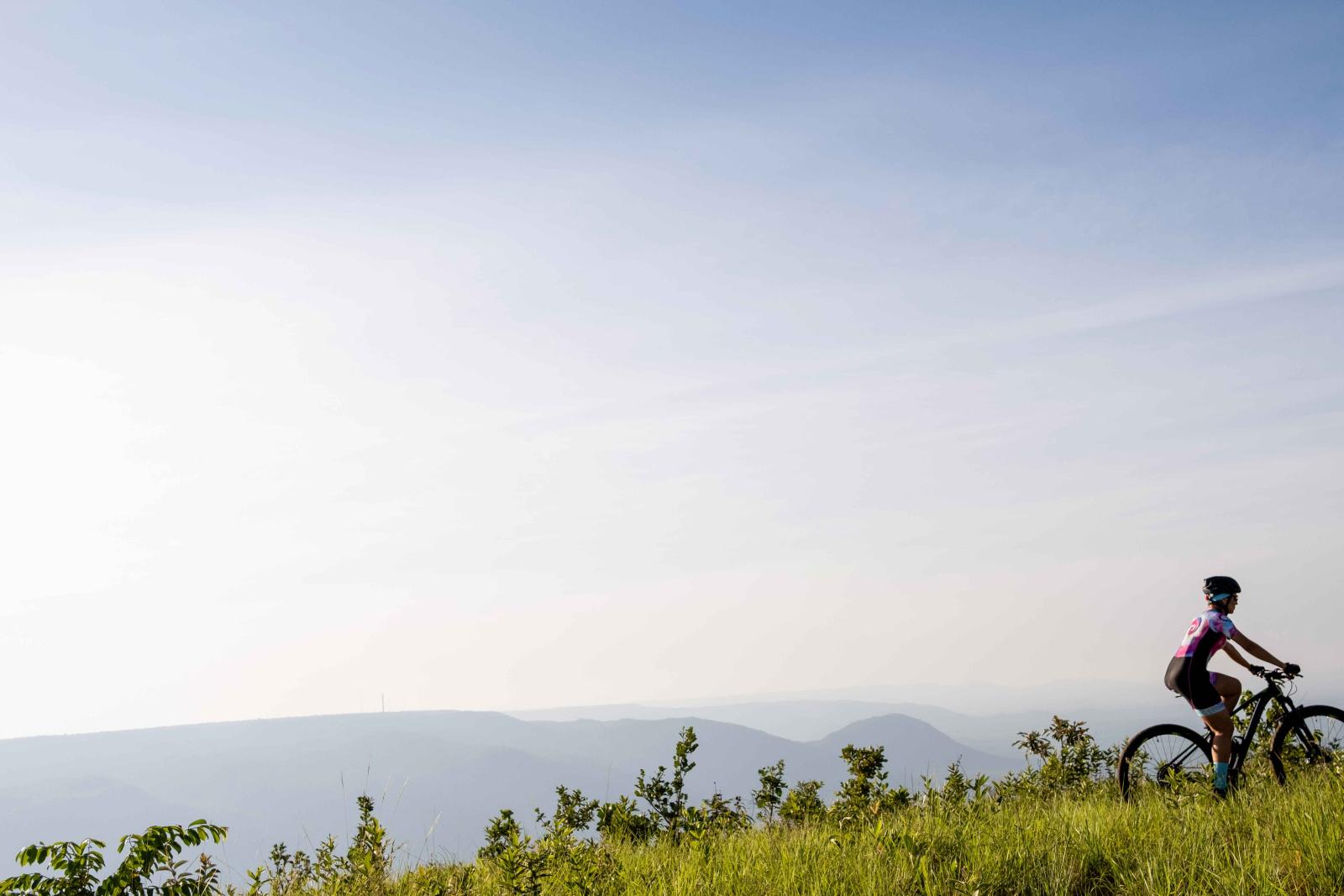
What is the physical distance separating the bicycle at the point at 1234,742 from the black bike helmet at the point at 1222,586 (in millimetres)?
902

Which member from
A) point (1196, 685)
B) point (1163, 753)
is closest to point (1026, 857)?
point (1196, 685)

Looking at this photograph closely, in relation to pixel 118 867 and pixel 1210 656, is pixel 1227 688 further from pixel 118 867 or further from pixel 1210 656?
pixel 118 867

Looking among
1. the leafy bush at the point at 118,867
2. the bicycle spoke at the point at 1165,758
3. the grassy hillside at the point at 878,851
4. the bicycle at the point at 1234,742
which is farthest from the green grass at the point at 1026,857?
the leafy bush at the point at 118,867

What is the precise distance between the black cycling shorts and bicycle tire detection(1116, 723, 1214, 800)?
0.35m

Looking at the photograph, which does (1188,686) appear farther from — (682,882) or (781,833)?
(682,882)

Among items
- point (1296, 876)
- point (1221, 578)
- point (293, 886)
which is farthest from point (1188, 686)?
point (293, 886)

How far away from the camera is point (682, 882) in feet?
20.9

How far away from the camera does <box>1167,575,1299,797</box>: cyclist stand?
9.49 metres

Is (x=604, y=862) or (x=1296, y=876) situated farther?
(x=604, y=862)

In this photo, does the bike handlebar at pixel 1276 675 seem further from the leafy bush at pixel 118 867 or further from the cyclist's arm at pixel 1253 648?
the leafy bush at pixel 118 867

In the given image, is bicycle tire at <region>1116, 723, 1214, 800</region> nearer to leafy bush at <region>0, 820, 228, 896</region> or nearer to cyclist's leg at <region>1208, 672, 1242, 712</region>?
cyclist's leg at <region>1208, 672, 1242, 712</region>

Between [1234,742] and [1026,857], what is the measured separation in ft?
15.0

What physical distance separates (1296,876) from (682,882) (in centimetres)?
376

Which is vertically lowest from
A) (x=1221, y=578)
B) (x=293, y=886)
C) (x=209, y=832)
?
(x=293, y=886)
